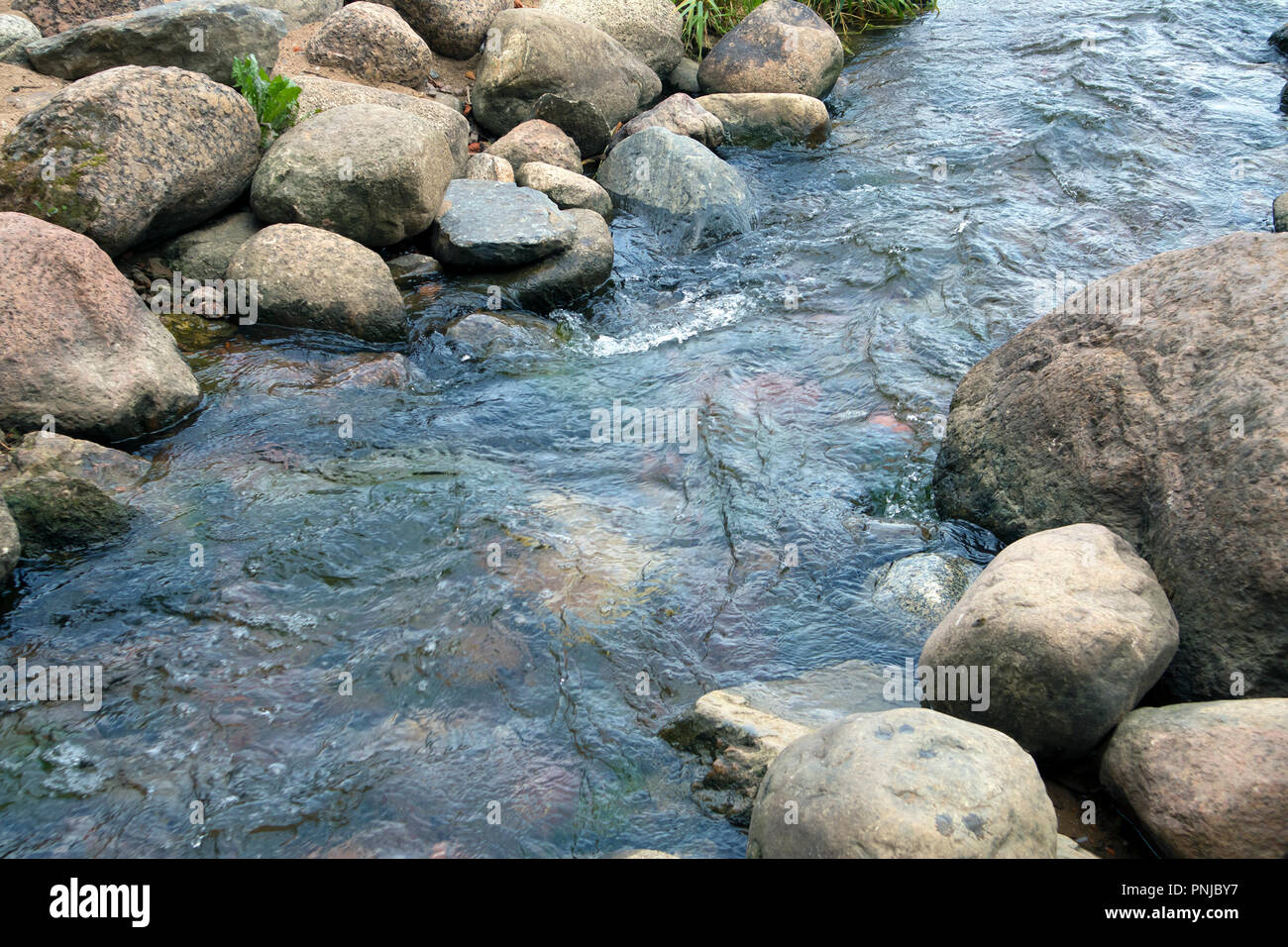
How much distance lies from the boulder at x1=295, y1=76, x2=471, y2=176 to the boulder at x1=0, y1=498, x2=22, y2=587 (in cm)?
466

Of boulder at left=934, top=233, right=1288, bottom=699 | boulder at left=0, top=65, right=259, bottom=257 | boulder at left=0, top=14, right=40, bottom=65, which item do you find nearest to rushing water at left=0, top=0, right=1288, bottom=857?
boulder at left=934, top=233, right=1288, bottom=699

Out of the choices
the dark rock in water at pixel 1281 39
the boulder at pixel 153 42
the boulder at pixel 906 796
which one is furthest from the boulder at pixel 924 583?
the dark rock in water at pixel 1281 39

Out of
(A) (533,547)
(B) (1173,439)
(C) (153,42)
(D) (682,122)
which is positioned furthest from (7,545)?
(D) (682,122)

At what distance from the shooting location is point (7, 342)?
520 centimetres

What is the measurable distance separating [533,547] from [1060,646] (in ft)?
8.83

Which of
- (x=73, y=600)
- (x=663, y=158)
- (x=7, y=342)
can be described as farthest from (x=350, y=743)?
(x=663, y=158)

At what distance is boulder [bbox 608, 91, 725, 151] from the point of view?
33.6 feet

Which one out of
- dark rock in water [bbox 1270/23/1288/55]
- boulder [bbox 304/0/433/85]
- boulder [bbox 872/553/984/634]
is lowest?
boulder [bbox 872/553/984/634]

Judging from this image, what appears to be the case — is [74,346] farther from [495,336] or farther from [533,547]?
[533,547]

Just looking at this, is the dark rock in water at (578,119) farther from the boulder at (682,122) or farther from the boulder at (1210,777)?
the boulder at (1210,777)

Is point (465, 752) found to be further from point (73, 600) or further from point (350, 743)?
point (73, 600)

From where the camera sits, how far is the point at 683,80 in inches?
470

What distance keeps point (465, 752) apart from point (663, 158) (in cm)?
684

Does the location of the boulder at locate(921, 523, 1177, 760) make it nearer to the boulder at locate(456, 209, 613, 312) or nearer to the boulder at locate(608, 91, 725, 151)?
the boulder at locate(456, 209, 613, 312)
